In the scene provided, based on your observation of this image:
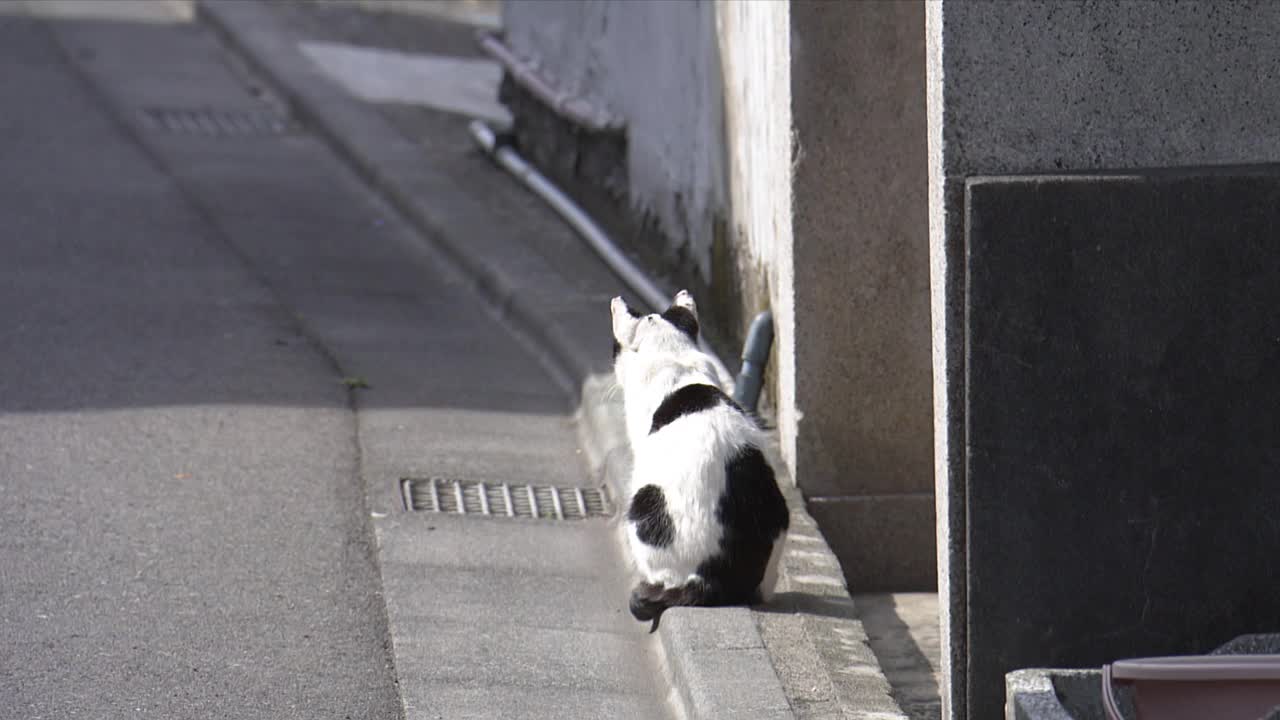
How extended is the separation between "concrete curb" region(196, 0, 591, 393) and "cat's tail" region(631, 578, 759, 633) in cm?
221

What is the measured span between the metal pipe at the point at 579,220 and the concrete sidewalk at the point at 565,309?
82 millimetres

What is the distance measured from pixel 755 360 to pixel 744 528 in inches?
51.4

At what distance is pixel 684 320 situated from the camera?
5258 millimetres

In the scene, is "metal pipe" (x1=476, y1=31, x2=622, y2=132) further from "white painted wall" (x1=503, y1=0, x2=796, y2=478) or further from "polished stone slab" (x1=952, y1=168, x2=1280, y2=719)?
"polished stone slab" (x1=952, y1=168, x2=1280, y2=719)

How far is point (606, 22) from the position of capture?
29.0 ft

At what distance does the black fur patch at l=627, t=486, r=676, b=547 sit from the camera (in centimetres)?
467

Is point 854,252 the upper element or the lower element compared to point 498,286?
upper

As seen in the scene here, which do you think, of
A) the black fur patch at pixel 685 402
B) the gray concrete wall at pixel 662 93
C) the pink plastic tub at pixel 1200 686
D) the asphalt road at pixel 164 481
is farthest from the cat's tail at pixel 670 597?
the gray concrete wall at pixel 662 93

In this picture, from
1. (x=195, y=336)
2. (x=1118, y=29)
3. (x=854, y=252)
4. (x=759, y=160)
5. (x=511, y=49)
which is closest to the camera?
(x=1118, y=29)

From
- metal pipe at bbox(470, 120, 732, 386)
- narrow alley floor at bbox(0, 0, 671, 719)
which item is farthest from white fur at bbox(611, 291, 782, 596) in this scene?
metal pipe at bbox(470, 120, 732, 386)

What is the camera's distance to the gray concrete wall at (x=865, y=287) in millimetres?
5410

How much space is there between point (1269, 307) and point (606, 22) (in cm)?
565

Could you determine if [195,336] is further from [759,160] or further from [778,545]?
[778,545]

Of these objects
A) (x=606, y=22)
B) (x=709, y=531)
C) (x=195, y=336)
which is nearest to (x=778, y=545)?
(x=709, y=531)
